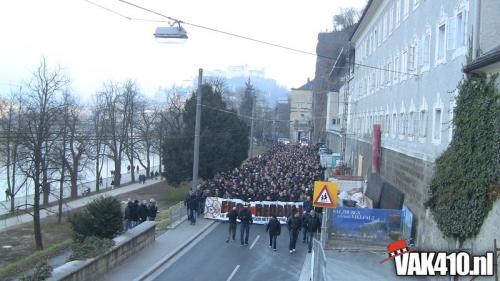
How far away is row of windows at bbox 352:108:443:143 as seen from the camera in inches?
675

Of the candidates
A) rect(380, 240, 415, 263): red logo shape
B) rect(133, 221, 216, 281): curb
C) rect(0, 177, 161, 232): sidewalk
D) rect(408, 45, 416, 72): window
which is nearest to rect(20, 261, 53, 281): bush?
rect(133, 221, 216, 281): curb

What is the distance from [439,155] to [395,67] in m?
10.6

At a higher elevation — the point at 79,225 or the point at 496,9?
the point at 496,9

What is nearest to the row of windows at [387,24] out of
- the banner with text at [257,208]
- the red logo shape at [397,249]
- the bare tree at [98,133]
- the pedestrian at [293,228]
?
the pedestrian at [293,228]

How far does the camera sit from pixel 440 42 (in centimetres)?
1730

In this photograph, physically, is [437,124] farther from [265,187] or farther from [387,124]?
[265,187]

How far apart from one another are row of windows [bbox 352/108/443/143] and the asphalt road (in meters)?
5.71

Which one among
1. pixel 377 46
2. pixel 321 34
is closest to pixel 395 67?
pixel 377 46

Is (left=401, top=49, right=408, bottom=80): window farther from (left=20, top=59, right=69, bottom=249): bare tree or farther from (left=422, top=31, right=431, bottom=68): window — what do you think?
(left=20, top=59, right=69, bottom=249): bare tree

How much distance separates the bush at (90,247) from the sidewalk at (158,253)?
72 centimetres

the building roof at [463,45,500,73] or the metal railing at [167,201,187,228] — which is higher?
the building roof at [463,45,500,73]

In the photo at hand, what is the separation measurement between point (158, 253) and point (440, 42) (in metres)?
11.2

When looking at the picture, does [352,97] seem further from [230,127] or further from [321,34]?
[321,34]

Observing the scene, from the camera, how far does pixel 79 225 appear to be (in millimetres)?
16469
